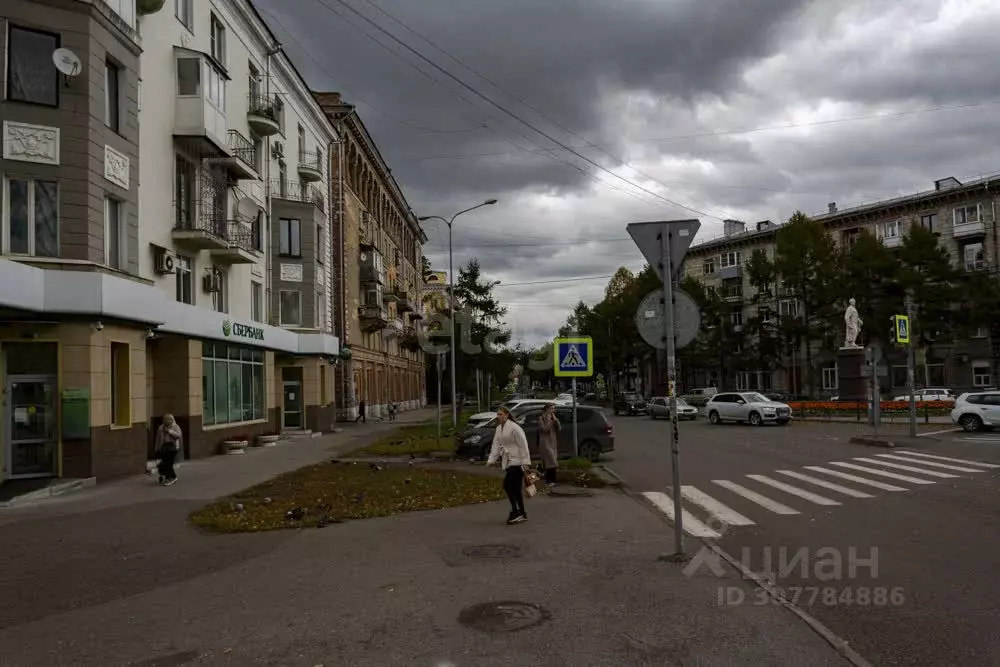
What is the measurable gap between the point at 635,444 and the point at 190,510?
16.8m

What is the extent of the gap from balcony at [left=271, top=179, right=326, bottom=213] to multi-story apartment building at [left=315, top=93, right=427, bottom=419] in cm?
647

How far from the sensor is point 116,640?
5.80 metres

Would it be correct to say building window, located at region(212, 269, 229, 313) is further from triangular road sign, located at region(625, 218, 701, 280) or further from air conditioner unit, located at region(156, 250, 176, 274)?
triangular road sign, located at region(625, 218, 701, 280)

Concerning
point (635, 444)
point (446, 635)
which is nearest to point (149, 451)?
point (635, 444)

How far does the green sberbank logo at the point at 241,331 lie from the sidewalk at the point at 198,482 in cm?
369

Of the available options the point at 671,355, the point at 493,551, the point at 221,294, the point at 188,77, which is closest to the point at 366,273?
the point at 221,294

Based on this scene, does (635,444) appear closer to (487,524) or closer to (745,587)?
(487,524)

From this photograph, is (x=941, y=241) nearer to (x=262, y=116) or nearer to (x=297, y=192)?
(x=297, y=192)

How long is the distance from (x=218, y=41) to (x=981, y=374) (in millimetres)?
51959

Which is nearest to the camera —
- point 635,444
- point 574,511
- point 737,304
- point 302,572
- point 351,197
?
point 302,572

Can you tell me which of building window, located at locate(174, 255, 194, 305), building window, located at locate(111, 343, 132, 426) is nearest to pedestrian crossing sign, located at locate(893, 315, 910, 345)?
building window, located at locate(174, 255, 194, 305)

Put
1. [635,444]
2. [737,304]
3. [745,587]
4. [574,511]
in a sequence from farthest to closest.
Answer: [737,304] < [635,444] < [574,511] < [745,587]

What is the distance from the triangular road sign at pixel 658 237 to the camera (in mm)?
8234

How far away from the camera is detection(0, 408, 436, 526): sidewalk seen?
12.8 m
